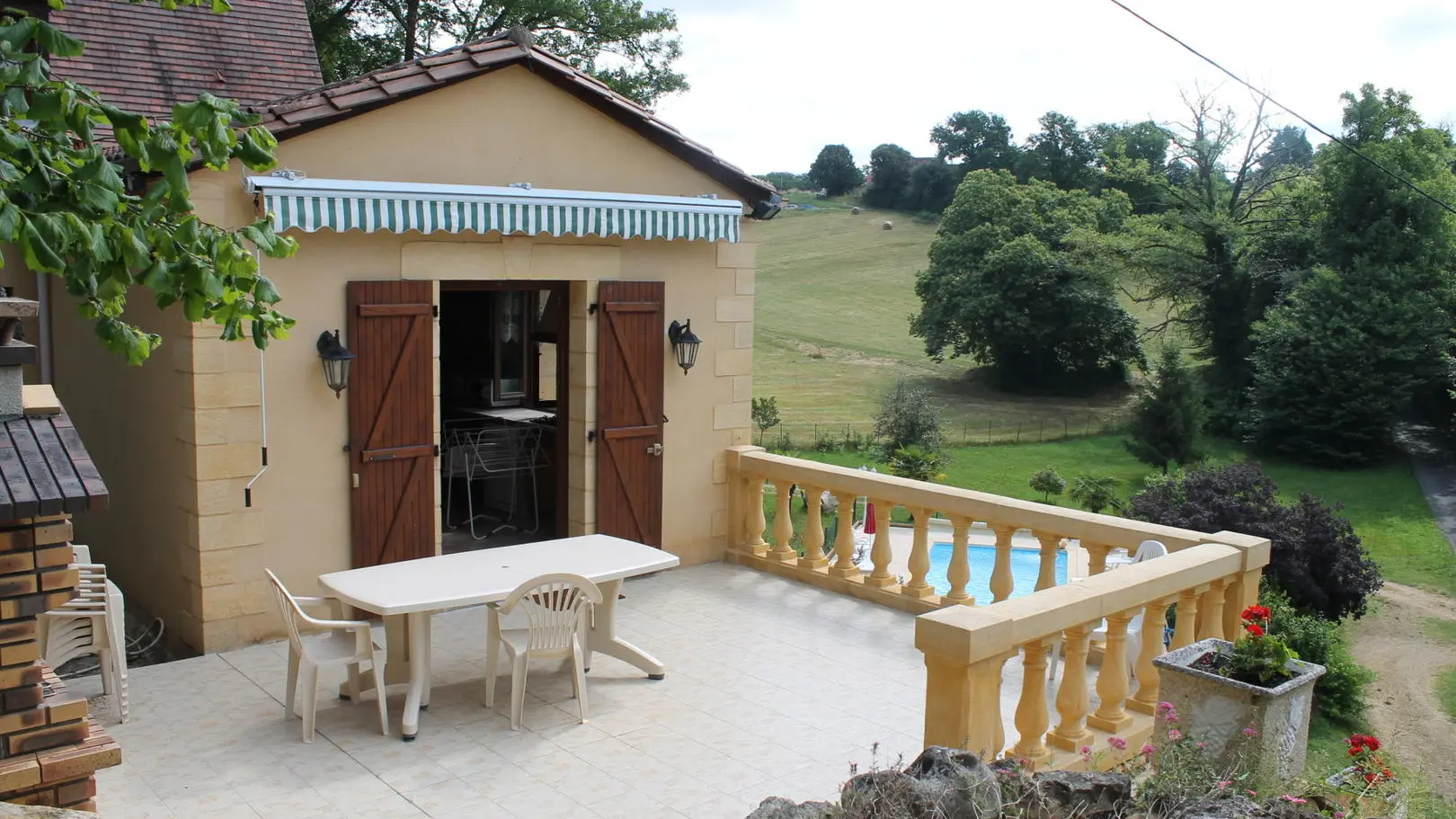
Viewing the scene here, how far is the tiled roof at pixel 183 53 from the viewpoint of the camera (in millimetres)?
14180

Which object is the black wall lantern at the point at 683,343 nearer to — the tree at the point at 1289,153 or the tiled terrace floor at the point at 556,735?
the tiled terrace floor at the point at 556,735

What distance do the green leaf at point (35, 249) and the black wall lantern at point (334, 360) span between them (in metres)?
4.84

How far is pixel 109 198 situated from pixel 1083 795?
4796mm

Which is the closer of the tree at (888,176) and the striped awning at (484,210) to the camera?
the striped awning at (484,210)

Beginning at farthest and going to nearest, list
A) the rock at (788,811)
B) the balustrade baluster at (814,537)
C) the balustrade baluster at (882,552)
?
the balustrade baluster at (814,537) → the balustrade baluster at (882,552) → the rock at (788,811)

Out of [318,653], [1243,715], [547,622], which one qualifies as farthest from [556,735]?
A: [1243,715]

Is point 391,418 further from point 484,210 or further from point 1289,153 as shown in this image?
point 1289,153

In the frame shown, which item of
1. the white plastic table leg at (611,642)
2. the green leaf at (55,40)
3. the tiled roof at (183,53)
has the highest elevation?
the tiled roof at (183,53)

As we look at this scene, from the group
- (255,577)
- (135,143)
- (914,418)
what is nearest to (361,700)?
(255,577)

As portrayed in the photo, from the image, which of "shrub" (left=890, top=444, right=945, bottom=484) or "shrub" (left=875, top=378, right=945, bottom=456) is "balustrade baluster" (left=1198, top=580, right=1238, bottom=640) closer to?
"shrub" (left=890, top=444, right=945, bottom=484)

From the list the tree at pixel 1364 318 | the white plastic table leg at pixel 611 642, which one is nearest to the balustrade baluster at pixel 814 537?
the white plastic table leg at pixel 611 642

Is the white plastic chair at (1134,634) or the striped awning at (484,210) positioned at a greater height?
Result: the striped awning at (484,210)

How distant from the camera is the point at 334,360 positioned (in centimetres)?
948

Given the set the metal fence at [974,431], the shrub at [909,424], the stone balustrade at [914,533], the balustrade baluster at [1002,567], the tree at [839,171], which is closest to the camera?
the stone balustrade at [914,533]
